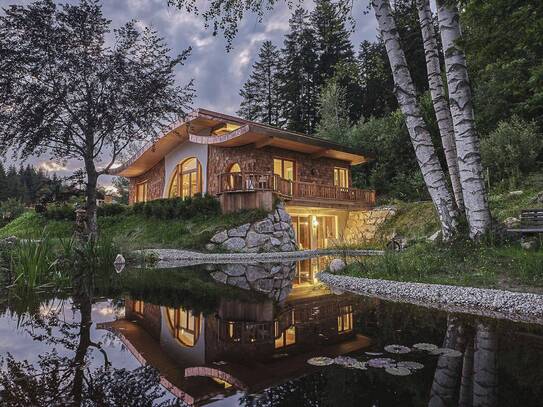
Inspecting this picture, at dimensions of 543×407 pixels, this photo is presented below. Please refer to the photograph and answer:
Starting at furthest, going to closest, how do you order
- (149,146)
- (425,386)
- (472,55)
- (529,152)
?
(149,146)
(529,152)
(472,55)
(425,386)

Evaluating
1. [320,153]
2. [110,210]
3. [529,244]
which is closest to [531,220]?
[529,244]

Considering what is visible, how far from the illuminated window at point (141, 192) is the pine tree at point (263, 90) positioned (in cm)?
1521

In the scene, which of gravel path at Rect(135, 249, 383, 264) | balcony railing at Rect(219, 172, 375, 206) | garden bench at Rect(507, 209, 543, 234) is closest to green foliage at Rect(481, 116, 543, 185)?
balcony railing at Rect(219, 172, 375, 206)

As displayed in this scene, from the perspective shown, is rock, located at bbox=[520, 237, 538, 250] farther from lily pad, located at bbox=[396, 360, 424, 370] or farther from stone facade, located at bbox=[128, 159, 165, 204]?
stone facade, located at bbox=[128, 159, 165, 204]

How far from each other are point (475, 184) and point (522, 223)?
118 inches

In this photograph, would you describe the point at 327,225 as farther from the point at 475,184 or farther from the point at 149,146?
the point at 475,184

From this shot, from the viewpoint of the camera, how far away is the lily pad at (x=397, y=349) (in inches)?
114

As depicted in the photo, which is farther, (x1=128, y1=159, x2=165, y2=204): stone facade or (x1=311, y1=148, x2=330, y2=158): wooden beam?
(x1=128, y1=159, x2=165, y2=204): stone facade

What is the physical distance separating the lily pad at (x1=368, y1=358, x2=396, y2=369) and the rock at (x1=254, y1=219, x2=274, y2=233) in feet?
37.5

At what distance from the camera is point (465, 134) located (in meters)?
6.79

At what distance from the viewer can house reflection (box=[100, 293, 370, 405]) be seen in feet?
8.07

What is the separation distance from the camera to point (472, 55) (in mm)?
5414

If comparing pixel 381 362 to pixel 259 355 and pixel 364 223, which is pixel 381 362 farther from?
pixel 364 223

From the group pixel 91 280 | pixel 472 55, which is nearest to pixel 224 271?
pixel 91 280
